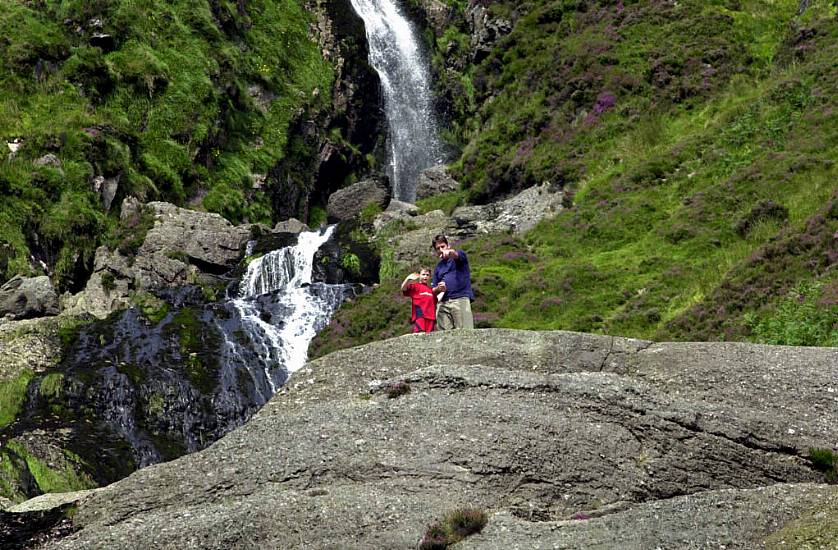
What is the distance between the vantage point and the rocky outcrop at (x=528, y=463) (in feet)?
33.4

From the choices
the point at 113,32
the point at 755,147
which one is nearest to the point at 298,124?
the point at 113,32

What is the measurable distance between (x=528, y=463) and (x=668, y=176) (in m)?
27.0

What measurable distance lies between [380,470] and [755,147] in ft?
90.0

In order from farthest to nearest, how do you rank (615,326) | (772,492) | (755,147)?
(755,147) < (615,326) < (772,492)

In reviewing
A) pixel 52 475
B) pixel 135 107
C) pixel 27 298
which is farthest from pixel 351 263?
pixel 135 107

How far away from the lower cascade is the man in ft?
46.2

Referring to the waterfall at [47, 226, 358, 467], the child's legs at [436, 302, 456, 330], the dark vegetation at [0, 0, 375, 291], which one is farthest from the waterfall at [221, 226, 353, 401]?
the child's legs at [436, 302, 456, 330]

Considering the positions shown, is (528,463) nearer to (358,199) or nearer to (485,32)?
(358,199)

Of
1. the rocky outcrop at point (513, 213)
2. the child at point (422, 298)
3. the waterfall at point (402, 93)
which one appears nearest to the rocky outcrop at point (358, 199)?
the waterfall at point (402, 93)

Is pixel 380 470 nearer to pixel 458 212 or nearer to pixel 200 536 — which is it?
pixel 200 536

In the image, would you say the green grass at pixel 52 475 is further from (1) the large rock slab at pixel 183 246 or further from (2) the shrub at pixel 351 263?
(2) the shrub at pixel 351 263

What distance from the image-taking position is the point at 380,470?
11.8 metres

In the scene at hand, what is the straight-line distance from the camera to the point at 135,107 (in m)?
54.4

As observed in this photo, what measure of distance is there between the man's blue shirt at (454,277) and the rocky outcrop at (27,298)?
25.9 m
